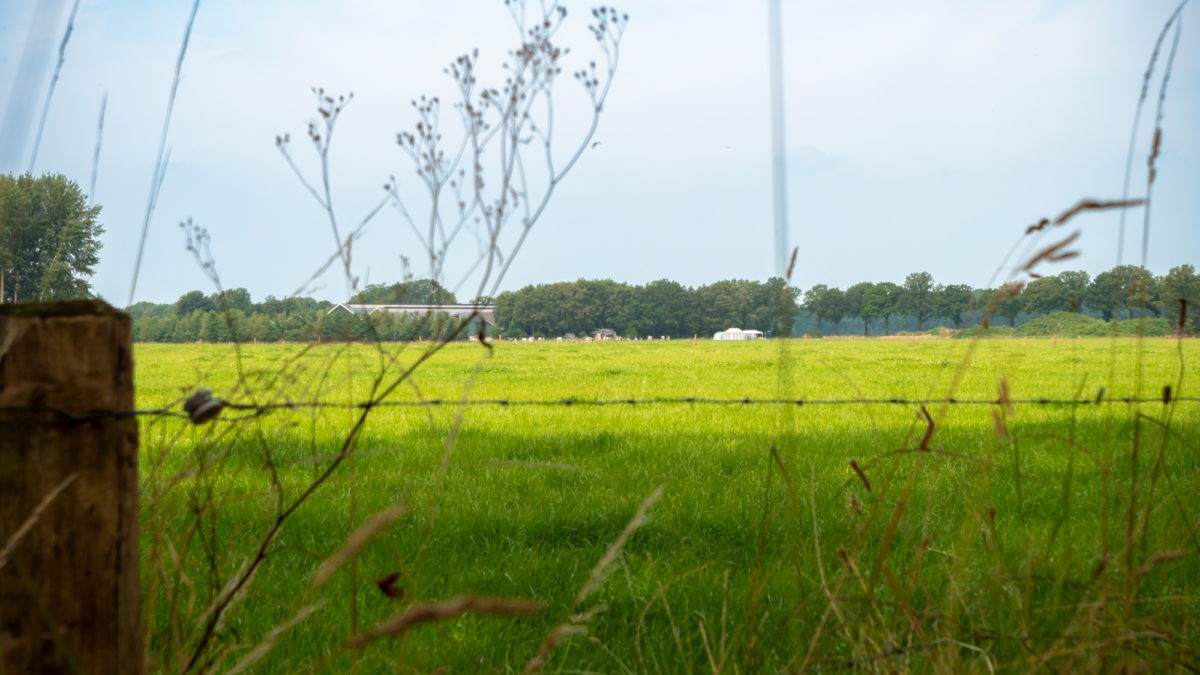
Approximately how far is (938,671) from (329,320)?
248 cm

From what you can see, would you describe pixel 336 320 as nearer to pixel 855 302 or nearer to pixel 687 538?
pixel 687 538

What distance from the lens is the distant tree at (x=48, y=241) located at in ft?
6.12

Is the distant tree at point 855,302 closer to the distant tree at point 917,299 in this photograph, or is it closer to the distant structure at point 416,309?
the distant tree at point 917,299

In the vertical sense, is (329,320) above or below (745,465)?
above

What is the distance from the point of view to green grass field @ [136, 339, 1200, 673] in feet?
5.40

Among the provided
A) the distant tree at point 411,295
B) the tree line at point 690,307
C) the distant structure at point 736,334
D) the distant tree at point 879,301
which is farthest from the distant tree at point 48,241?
the distant structure at point 736,334

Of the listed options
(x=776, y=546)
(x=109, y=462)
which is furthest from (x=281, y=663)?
(x=776, y=546)

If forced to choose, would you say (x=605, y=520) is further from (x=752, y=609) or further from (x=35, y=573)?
(x=35, y=573)

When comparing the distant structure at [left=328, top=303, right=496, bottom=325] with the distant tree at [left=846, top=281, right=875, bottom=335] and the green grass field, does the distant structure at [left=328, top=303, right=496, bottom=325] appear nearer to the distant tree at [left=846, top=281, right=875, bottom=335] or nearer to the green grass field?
the green grass field

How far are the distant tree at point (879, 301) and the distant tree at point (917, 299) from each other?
6683 mm

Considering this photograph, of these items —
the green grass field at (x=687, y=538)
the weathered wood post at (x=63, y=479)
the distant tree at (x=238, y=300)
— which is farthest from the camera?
the distant tree at (x=238, y=300)

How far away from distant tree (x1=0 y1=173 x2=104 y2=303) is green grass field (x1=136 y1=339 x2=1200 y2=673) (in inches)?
22.8

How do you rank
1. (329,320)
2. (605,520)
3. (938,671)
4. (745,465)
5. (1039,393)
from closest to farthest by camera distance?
(938,671)
(329,320)
(605,520)
(745,465)
(1039,393)

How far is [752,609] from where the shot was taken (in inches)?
57.6
